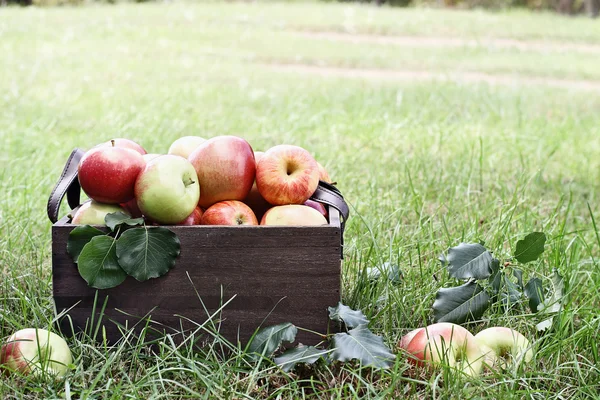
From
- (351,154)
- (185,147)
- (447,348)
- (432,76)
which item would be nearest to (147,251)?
(185,147)

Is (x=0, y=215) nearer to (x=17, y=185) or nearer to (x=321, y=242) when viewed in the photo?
(x=17, y=185)

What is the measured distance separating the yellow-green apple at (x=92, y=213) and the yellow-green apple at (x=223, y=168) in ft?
0.69

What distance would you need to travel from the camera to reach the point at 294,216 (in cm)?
182

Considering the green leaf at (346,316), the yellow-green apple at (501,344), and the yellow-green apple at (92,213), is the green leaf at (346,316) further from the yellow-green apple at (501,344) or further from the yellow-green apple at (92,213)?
the yellow-green apple at (92,213)

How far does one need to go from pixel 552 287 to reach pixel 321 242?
714 mm

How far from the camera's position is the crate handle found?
5.98 feet

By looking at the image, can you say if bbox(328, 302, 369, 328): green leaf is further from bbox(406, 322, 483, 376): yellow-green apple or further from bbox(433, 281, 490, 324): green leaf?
bbox(433, 281, 490, 324): green leaf

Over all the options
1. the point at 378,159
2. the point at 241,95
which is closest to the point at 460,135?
the point at 378,159

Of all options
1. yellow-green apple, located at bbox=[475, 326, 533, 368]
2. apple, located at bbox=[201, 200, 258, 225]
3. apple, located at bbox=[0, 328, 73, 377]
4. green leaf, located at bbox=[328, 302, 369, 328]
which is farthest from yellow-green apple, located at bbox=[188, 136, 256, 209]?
yellow-green apple, located at bbox=[475, 326, 533, 368]

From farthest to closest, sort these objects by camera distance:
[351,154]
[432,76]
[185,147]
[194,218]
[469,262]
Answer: [432,76]
[351,154]
[185,147]
[469,262]
[194,218]

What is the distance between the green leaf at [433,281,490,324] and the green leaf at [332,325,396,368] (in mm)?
269

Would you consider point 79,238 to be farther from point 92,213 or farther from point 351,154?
point 351,154

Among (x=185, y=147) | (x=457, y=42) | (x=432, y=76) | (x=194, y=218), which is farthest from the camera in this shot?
(x=457, y=42)

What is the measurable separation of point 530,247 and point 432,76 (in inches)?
240
